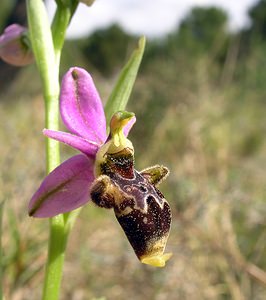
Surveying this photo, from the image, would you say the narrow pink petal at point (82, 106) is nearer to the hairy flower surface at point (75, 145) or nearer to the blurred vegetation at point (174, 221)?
the hairy flower surface at point (75, 145)

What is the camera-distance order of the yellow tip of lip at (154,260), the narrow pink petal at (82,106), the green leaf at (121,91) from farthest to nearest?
the green leaf at (121,91), the narrow pink petal at (82,106), the yellow tip of lip at (154,260)

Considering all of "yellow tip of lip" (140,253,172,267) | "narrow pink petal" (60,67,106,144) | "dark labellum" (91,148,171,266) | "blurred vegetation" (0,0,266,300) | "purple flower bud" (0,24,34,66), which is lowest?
"blurred vegetation" (0,0,266,300)

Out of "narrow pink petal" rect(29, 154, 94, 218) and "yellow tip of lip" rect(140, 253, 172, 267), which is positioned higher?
"narrow pink petal" rect(29, 154, 94, 218)

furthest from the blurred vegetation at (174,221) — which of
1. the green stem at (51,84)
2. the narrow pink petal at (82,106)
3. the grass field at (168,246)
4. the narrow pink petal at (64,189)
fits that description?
the narrow pink petal at (82,106)

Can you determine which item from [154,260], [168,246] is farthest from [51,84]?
[168,246]

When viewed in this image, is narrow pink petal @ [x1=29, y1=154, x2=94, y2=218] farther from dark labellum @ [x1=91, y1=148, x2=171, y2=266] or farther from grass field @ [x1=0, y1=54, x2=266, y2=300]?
grass field @ [x1=0, y1=54, x2=266, y2=300]

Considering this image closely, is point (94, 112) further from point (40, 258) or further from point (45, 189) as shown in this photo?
point (40, 258)

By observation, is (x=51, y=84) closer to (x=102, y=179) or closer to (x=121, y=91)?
(x=121, y=91)

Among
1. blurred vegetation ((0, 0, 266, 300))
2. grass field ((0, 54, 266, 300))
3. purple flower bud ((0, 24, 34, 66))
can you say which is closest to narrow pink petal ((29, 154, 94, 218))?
blurred vegetation ((0, 0, 266, 300))
